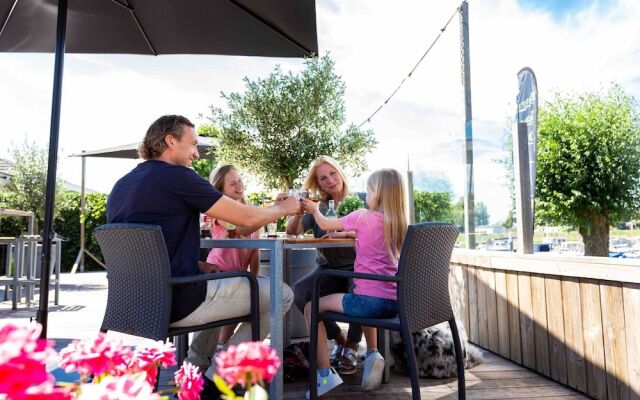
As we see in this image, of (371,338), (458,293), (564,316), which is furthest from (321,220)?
(458,293)

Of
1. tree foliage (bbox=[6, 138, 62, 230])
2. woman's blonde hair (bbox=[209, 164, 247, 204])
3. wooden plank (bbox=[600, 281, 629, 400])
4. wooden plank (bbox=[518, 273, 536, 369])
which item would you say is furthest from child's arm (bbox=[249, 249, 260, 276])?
tree foliage (bbox=[6, 138, 62, 230])

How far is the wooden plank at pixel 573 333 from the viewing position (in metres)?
2.44

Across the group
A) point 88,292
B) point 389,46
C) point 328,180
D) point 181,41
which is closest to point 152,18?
point 181,41

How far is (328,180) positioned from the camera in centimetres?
334

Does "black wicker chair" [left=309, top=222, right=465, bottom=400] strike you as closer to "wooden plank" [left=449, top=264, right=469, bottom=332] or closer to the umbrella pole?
the umbrella pole

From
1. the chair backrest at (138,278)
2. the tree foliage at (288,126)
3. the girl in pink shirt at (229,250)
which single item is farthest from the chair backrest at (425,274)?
the tree foliage at (288,126)

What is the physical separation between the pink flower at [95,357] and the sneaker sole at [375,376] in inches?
81.9

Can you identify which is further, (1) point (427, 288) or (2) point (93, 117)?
(2) point (93, 117)

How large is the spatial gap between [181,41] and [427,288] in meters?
2.74

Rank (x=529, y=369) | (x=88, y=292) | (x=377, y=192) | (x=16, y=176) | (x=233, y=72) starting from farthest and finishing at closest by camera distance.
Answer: (x=233, y=72), (x=16, y=176), (x=88, y=292), (x=529, y=369), (x=377, y=192)

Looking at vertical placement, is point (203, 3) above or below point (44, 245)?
above

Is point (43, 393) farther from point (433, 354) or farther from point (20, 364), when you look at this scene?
point (433, 354)

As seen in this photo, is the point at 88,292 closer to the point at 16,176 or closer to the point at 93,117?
the point at 16,176

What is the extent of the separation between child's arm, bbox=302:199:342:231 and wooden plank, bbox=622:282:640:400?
4.39 ft
